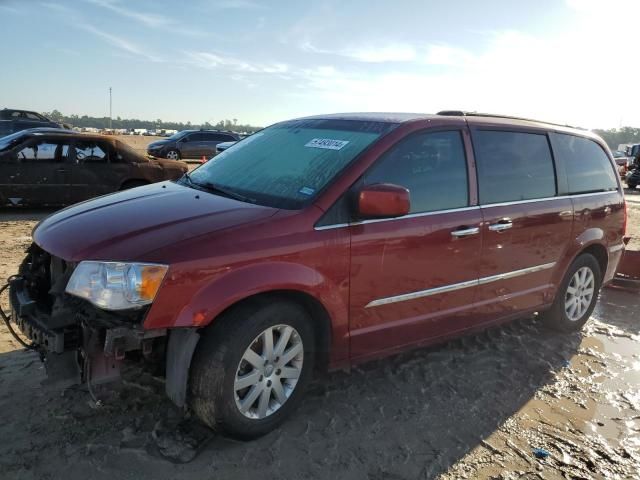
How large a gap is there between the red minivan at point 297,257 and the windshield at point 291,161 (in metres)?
0.02

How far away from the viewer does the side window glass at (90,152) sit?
373 inches

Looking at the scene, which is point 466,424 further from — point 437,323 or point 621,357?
point 621,357

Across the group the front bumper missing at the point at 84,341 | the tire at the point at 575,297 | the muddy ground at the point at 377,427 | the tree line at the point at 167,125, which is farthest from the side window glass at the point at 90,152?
the tree line at the point at 167,125

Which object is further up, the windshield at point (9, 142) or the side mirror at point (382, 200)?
the windshield at point (9, 142)

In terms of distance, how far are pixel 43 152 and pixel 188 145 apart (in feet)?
49.1

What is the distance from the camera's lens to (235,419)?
2.86m

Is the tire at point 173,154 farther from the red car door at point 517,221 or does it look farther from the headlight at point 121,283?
the headlight at point 121,283

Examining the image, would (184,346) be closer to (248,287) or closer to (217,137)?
(248,287)

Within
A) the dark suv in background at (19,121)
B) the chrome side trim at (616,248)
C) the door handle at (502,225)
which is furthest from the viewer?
the dark suv in background at (19,121)

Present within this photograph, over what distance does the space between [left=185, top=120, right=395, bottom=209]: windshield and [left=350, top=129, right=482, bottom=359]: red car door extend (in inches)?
9.8

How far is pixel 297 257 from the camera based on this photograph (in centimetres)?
293

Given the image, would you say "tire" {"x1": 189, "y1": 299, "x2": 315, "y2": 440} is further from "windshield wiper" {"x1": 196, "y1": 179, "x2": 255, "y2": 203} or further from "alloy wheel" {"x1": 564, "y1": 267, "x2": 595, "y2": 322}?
"alloy wheel" {"x1": 564, "y1": 267, "x2": 595, "y2": 322}

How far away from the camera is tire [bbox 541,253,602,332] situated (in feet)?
15.8

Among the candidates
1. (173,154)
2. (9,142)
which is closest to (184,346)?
(9,142)
